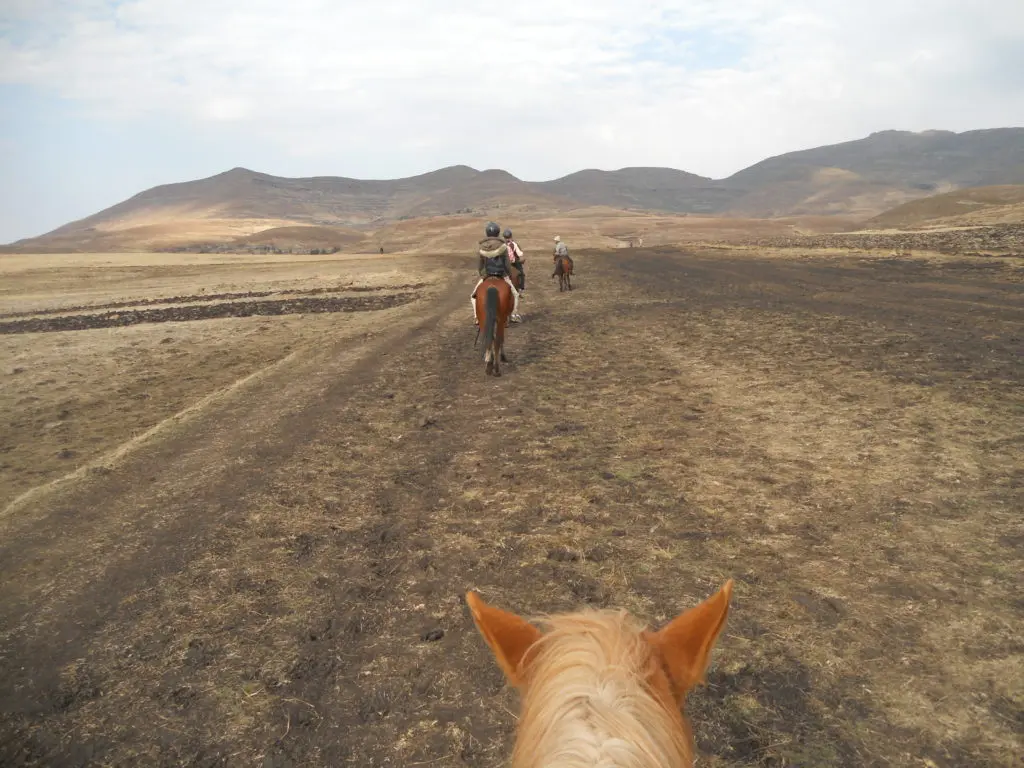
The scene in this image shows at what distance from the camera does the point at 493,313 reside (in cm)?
1095

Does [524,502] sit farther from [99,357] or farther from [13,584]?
[99,357]

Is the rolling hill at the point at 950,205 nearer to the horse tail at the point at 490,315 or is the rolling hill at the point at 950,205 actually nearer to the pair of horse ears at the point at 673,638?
the horse tail at the point at 490,315

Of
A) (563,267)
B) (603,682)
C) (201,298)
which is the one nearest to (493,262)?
(603,682)

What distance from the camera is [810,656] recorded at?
13.0 ft

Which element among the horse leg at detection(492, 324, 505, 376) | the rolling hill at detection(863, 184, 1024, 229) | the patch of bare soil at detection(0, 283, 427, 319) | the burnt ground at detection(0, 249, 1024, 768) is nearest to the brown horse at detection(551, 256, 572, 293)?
the patch of bare soil at detection(0, 283, 427, 319)

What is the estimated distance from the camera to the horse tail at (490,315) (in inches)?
430

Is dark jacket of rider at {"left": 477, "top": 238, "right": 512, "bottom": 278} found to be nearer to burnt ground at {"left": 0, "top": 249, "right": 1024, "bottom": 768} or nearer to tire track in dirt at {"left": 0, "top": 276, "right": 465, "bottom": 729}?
burnt ground at {"left": 0, "top": 249, "right": 1024, "bottom": 768}

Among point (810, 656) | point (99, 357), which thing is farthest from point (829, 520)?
point (99, 357)

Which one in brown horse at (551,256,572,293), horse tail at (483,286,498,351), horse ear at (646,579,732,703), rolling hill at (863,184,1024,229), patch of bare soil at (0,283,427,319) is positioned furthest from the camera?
rolling hill at (863,184,1024,229)

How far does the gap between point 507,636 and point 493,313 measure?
30.8ft

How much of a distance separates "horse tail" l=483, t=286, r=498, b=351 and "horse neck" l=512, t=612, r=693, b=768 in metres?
9.43

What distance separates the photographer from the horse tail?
10.9 meters

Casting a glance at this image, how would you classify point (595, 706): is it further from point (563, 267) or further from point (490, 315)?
point (563, 267)

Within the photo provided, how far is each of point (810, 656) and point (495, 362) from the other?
321 inches
